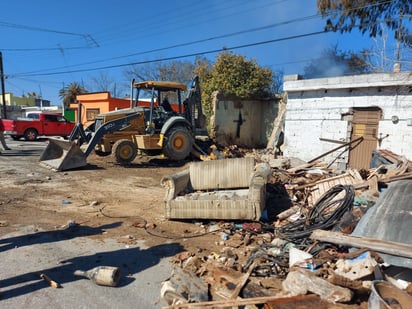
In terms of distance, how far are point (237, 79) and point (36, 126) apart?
11418 mm

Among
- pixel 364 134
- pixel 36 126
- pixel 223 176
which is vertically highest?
pixel 364 134

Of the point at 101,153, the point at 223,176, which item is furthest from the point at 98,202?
the point at 101,153

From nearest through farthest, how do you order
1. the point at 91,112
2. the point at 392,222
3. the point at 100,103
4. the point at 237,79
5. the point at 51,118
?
the point at 392,222, the point at 237,79, the point at 51,118, the point at 100,103, the point at 91,112

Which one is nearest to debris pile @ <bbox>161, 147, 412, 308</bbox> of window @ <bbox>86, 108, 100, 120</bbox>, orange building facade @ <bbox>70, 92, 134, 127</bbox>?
orange building facade @ <bbox>70, 92, 134, 127</bbox>

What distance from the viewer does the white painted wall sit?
8461 mm

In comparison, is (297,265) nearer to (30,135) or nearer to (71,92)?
(30,135)

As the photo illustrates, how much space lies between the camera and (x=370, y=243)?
3318mm

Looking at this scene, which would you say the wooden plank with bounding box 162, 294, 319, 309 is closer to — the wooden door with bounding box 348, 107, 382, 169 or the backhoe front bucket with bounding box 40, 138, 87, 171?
the wooden door with bounding box 348, 107, 382, 169

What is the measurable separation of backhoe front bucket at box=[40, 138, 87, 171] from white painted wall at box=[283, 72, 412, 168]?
680cm

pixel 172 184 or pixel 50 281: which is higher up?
pixel 172 184

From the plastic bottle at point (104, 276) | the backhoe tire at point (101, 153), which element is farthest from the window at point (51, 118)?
the plastic bottle at point (104, 276)

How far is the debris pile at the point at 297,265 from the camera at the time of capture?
2.99 metres

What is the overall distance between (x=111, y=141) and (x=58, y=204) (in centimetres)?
414

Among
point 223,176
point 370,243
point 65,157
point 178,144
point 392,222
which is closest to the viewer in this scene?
point 370,243
